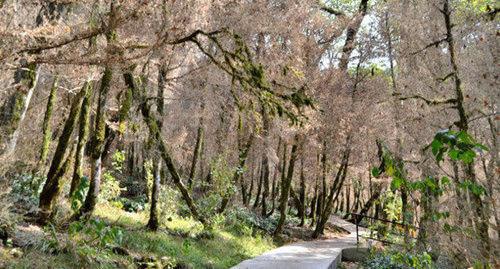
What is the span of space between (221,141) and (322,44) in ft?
18.8

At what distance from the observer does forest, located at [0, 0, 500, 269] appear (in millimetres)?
5512

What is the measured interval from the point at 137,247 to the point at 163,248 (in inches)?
30.1

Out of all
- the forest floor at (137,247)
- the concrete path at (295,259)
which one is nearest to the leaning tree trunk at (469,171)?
the concrete path at (295,259)

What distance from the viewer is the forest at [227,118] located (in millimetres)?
5512

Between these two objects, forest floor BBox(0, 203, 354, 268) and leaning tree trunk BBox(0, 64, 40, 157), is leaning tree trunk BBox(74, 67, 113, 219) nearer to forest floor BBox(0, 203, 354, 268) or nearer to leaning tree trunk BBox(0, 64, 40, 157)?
forest floor BBox(0, 203, 354, 268)

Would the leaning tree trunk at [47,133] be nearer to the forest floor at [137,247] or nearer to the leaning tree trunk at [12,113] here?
the forest floor at [137,247]

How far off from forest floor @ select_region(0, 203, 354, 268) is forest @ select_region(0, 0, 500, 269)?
0.04 m

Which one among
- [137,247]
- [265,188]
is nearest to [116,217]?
[137,247]

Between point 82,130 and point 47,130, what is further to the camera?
point 47,130

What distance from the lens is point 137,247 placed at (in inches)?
325

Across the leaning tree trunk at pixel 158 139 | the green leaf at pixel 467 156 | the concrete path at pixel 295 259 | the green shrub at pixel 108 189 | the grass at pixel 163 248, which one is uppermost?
the leaning tree trunk at pixel 158 139

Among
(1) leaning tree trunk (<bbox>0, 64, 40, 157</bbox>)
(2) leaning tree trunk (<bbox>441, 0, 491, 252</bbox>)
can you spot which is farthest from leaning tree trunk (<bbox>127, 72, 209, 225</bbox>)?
(2) leaning tree trunk (<bbox>441, 0, 491, 252</bbox>)

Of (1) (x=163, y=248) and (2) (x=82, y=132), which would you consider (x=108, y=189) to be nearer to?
(1) (x=163, y=248)

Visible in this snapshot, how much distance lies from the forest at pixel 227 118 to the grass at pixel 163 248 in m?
0.04
